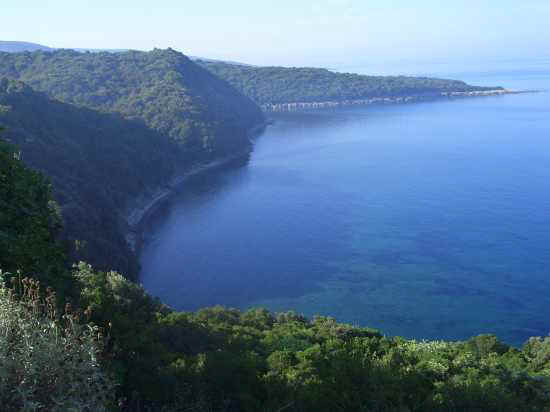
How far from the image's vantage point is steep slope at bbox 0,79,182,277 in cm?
2839

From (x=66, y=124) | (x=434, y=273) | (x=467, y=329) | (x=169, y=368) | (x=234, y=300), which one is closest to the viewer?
(x=169, y=368)

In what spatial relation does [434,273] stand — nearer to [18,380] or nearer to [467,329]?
[467,329]

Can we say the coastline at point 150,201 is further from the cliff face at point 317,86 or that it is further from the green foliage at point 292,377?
the cliff face at point 317,86

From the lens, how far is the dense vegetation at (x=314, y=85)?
116188mm

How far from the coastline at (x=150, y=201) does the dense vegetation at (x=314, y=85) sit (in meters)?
54.7

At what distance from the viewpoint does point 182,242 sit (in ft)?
122

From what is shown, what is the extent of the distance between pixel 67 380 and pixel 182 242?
33.6 metres

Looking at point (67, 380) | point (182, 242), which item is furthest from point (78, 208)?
point (67, 380)

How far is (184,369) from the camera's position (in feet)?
25.8

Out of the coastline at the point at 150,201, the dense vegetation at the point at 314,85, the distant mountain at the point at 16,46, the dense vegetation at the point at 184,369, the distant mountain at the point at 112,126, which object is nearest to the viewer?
the dense vegetation at the point at 184,369

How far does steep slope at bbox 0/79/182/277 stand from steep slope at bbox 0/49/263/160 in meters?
4.95

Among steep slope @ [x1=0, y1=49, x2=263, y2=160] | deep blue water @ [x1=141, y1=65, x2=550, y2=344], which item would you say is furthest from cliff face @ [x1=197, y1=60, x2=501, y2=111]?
deep blue water @ [x1=141, y1=65, x2=550, y2=344]

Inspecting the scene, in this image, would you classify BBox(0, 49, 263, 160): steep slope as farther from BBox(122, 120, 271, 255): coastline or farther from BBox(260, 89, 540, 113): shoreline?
BBox(260, 89, 540, 113): shoreline

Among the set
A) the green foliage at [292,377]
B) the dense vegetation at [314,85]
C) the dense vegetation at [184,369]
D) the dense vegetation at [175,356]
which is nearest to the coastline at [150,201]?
the dense vegetation at [175,356]
